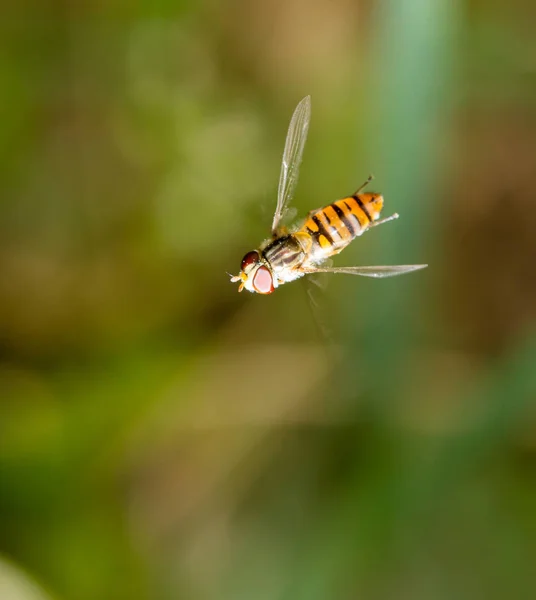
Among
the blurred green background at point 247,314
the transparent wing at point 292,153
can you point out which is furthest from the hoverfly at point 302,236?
the blurred green background at point 247,314

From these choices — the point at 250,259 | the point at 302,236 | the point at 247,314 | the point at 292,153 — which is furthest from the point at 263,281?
the point at 247,314

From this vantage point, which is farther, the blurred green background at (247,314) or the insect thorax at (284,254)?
the blurred green background at (247,314)

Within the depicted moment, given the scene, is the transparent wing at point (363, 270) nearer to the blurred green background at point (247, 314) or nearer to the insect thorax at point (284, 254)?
the insect thorax at point (284, 254)

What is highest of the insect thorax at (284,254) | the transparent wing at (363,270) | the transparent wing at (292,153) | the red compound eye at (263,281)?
the transparent wing at (292,153)

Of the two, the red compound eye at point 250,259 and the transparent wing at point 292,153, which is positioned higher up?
the transparent wing at point 292,153

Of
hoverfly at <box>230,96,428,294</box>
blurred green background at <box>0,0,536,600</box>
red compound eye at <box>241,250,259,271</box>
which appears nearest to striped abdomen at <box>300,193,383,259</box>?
hoverfly at <box>230,96,428,294</box>

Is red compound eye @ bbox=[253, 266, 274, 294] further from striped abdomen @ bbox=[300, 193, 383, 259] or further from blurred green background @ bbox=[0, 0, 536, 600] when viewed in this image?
blurred green background @ bbox=[0, 0, 536, 600]

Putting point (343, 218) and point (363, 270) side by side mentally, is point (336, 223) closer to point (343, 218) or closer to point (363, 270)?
point (343, 218)
